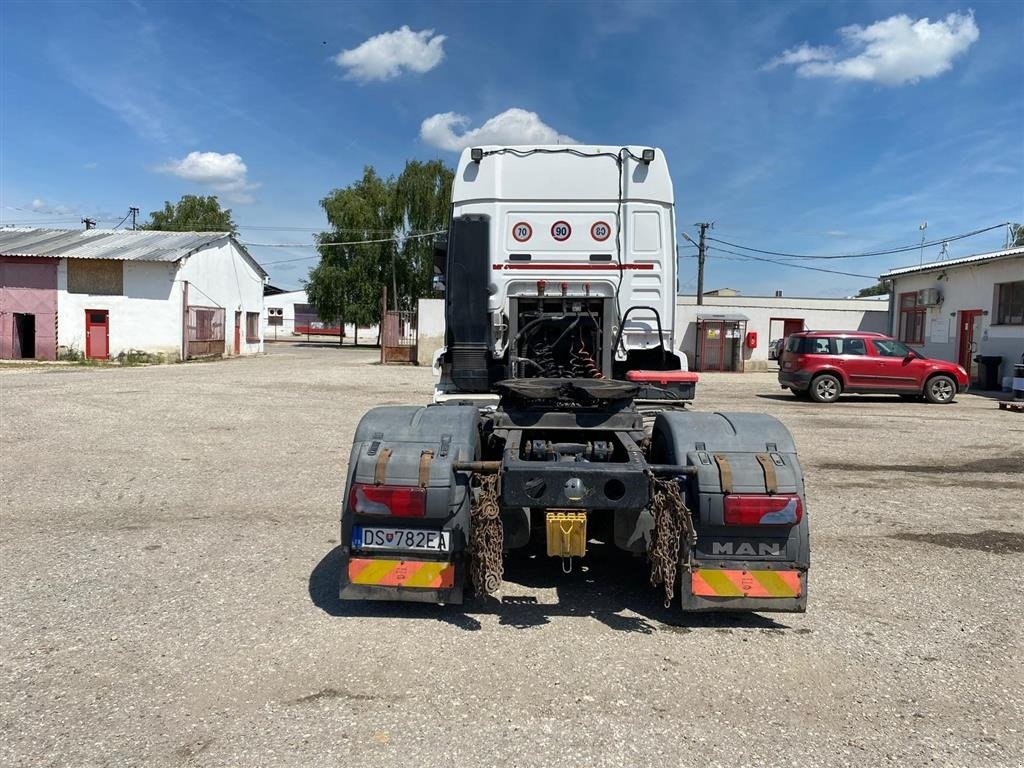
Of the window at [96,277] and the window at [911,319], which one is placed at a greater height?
the window at [96,277]

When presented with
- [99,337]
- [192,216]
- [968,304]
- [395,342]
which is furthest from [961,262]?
[192,216]

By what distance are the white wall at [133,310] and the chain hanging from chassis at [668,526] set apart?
28905mm

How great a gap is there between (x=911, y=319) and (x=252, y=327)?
102 feet

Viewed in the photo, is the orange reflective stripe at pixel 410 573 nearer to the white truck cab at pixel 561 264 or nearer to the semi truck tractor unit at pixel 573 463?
the semi truck tractor unit at pixel 573 463

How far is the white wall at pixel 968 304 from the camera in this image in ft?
65.3

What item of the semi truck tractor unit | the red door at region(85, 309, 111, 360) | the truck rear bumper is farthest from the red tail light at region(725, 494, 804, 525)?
the red door at region(85, 309, 111, 360)

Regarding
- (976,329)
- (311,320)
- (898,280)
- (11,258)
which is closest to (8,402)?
(11,258)

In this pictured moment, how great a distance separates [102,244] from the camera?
101 feet

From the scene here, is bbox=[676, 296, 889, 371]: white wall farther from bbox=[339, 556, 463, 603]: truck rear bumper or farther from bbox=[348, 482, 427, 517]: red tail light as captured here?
bbox=[348, 482, 427, 517]: red tail light

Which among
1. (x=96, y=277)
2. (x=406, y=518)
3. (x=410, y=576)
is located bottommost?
(x=410, y=576)

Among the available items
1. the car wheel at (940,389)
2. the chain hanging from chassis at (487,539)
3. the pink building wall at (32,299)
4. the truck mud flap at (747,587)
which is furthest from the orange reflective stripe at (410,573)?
the pink building wall at (32,299)

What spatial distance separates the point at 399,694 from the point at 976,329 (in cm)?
2393

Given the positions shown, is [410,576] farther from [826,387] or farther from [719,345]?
[719,345]

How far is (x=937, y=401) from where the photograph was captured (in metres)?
16.5
